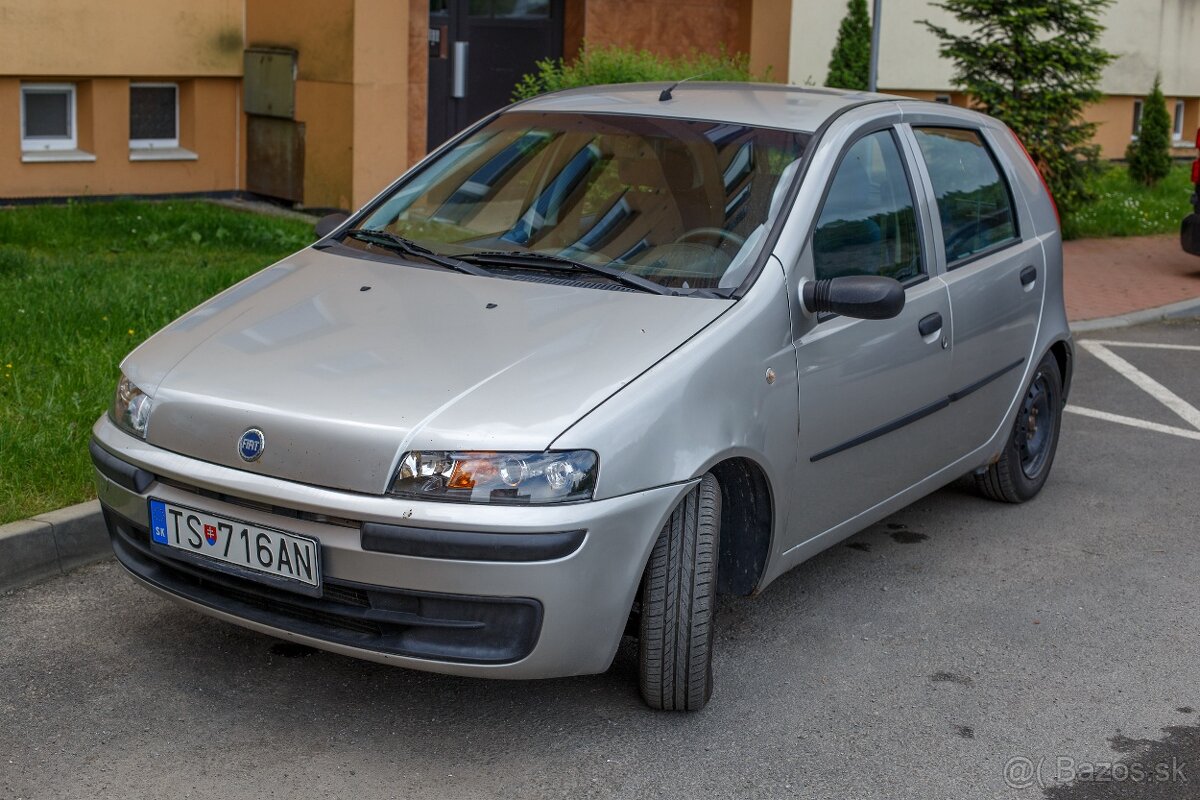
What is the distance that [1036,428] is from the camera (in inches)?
240

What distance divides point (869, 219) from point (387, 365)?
1739mm

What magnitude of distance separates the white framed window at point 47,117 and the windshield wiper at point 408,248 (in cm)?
788

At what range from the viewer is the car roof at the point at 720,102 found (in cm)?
482

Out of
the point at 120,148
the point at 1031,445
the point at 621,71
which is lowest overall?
the point at 1031,445

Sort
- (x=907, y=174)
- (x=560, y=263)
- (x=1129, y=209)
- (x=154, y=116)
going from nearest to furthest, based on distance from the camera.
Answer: (x=560, y=263), (x=907, y=174), (x=154, y=116), (x=1129, y=209)

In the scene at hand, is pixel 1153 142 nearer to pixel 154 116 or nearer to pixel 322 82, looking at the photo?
pixel 322 82

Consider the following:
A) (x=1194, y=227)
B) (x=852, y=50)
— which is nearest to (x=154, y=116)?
(x=852, y=50)

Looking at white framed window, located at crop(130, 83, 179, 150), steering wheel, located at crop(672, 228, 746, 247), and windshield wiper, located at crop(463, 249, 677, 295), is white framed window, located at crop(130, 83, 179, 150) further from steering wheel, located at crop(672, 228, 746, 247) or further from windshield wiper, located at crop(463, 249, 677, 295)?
steering wheel, located at crop(672, 228, 746, 247)

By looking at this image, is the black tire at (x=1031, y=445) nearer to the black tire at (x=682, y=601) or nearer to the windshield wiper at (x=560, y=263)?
the windshield wiper at (x=560, y=263)

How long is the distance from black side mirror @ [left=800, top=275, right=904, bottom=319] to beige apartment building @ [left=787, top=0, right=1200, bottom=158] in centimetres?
1117

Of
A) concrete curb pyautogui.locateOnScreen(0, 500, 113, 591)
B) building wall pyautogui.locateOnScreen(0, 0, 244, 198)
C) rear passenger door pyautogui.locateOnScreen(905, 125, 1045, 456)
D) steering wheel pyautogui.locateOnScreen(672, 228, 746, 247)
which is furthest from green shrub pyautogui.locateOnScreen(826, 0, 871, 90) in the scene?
concrete curb pyautogui.locateOnScreen(0, 500, 113, 591)

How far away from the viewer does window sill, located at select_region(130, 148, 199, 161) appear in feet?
40.4

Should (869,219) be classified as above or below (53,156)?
above

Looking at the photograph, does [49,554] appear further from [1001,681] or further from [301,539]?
[1001,681]
